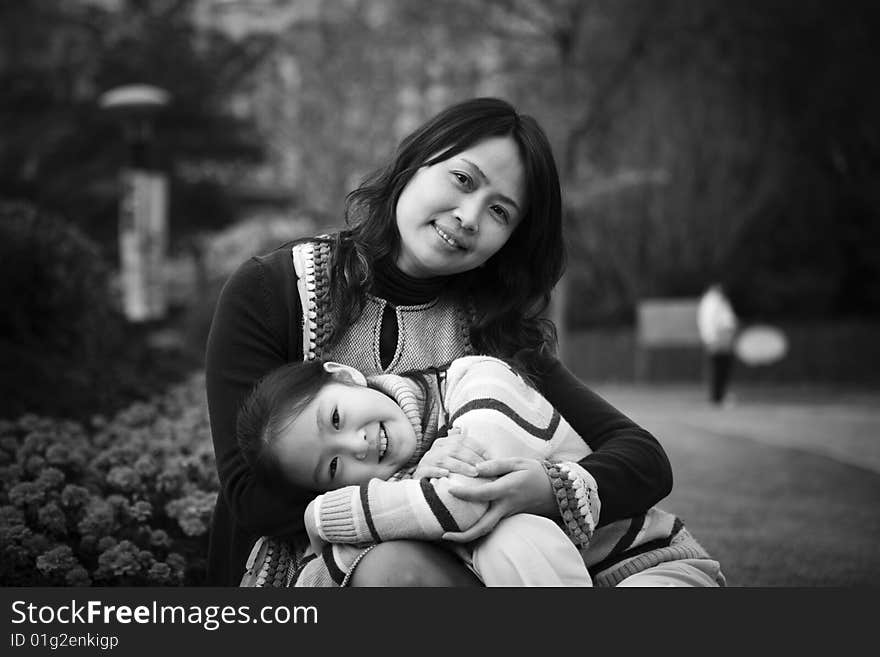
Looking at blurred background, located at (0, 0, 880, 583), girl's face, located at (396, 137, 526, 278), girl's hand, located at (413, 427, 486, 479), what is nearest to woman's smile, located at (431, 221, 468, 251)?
girl's face, located at (396, 137, 526, 278)

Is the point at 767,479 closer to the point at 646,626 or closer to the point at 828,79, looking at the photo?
the point at 646,626

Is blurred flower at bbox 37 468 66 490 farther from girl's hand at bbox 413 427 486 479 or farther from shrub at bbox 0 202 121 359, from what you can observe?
shrub at bbox 0 202 121 359

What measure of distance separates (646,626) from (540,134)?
1174 millimetres

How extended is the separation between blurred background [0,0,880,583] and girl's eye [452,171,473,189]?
14.3 metres

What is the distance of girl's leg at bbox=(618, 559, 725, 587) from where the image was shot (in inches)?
83.9

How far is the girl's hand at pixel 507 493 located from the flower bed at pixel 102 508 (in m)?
1.03

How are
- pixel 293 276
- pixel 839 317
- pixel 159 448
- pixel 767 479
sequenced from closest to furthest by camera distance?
pixel 293 276 → pixel 159 448 → pixel 767 479 → pixel 839 317

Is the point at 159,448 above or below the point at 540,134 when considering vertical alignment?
below

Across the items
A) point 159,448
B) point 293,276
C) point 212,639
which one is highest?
point 293,276

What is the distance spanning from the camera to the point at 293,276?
2441 mm

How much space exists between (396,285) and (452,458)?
677 mm

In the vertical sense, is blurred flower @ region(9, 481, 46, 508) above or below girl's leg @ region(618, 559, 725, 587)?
below

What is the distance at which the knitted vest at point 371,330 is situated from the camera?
2.42 metres

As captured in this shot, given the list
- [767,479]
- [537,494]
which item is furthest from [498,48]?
[537,494]
